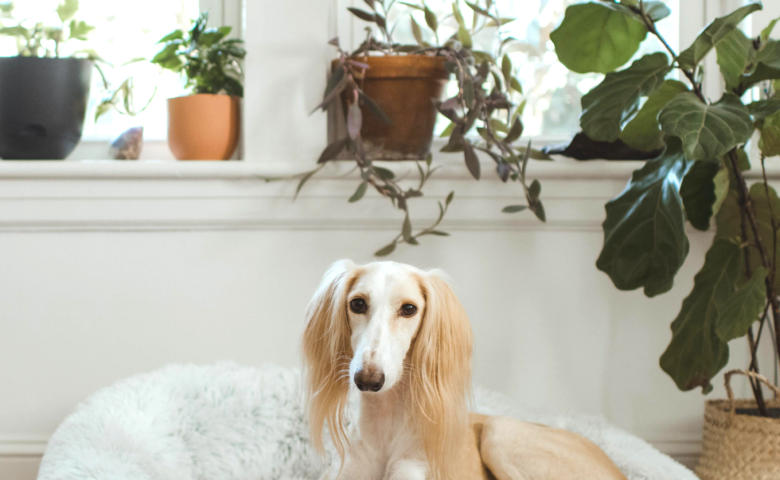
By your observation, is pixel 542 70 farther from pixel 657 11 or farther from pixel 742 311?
pixel 742 311

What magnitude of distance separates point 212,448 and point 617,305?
40.8 inches

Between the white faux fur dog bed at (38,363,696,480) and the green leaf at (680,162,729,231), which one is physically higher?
the green leaf at (680,162,729,231)

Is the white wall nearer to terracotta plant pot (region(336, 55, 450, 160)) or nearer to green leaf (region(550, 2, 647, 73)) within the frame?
terracotta plant pot (region(336, 55, 450, 160))

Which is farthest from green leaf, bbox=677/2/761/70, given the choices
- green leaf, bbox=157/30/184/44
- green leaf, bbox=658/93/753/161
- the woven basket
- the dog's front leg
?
green leaf, bbox=157/30/184/44

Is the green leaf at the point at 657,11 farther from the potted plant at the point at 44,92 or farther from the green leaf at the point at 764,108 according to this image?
the potted plant at the point at 44,92

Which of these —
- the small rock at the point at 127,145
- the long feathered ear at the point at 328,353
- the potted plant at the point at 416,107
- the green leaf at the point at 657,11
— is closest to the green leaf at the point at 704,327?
the potted plant at the point at 416,107

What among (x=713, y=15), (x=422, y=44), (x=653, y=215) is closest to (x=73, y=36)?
(x=422, y=44)

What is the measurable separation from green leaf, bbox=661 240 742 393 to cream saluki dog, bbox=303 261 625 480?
1.06 feet

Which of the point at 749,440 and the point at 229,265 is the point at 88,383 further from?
the point at 749,440

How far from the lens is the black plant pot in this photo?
1.40 metres

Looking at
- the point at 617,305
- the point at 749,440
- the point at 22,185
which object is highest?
the point at 22,185

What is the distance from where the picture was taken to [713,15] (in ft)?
5.12

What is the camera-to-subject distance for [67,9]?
4.71 ft

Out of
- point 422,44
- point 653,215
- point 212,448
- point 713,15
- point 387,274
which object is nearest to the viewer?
point 387,274
